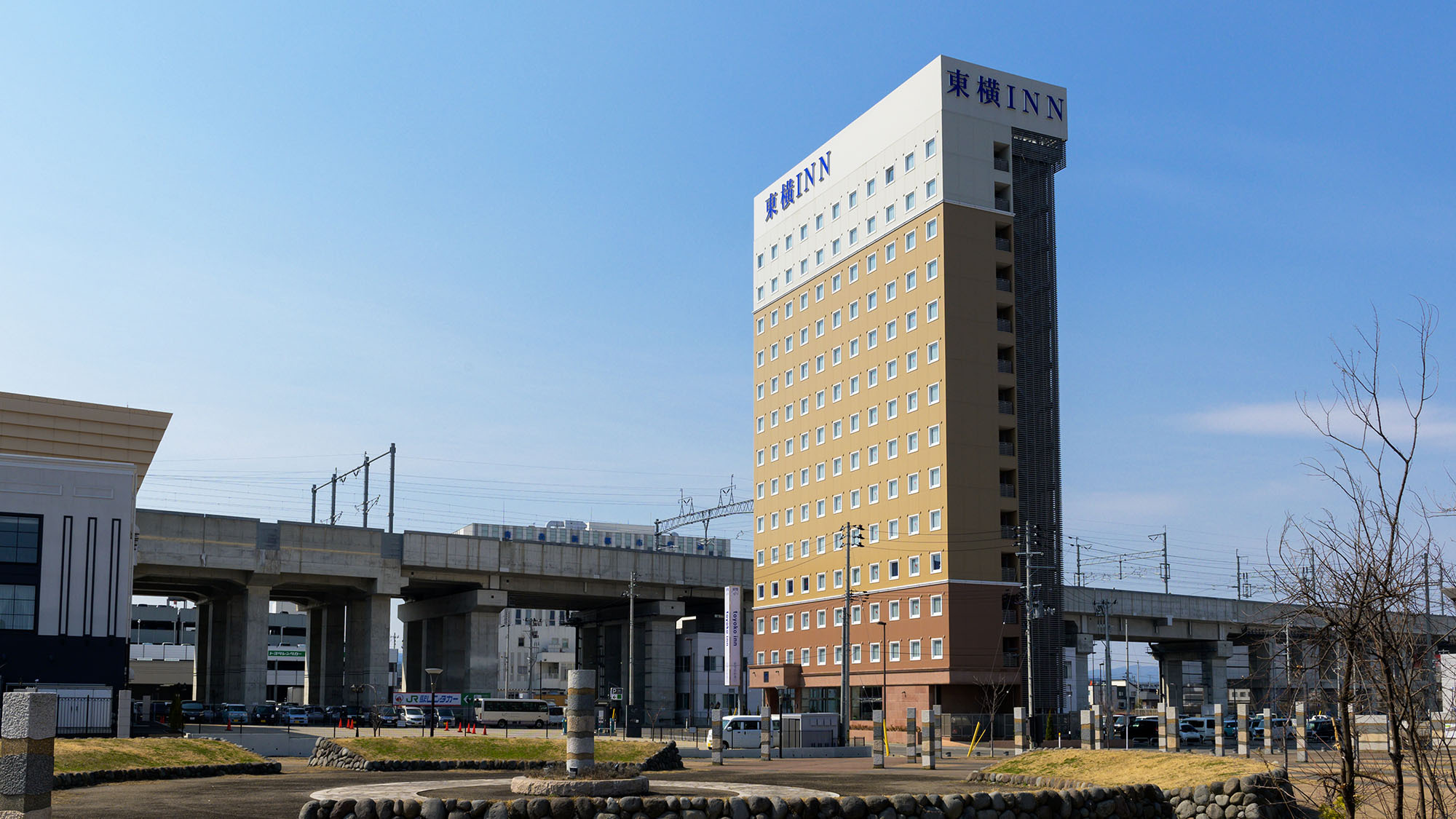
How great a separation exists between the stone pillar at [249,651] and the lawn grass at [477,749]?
175ft

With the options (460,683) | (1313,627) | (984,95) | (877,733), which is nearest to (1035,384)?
(984,95)

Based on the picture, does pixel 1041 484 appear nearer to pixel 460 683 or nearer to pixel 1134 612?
pixel 1134 612

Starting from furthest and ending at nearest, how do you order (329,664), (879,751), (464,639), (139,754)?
(329,664), (464,639), (879,751), (139,754)

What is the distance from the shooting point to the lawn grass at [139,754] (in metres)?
33.1

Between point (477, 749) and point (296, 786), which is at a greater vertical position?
point (296, 786)

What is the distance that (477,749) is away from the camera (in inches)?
1713

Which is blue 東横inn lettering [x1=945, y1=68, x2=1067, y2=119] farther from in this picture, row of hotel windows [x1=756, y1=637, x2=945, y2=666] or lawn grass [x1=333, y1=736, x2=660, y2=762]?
lawn grass [x1=333, y1=736, x2=660, y2=762]

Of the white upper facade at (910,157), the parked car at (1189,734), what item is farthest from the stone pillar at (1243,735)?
the white upper facade at (910,157)

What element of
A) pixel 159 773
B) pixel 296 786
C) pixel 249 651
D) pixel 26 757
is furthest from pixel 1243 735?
pixel 249 651

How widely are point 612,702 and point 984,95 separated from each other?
55.5 metres

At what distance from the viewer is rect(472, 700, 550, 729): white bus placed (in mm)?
90438

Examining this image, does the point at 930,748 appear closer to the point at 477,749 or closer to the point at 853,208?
the point at 477,749

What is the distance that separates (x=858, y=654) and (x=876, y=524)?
31.5 feet

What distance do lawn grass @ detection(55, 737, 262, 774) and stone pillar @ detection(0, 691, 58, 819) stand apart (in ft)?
60.0
